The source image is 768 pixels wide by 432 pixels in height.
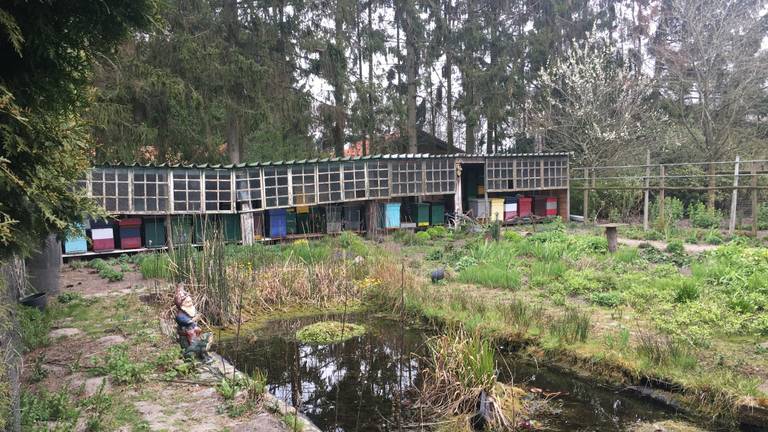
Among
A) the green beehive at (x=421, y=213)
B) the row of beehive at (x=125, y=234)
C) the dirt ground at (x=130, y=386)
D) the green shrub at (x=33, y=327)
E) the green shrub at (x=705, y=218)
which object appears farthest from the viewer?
the green beehive at (x=421, y=213)

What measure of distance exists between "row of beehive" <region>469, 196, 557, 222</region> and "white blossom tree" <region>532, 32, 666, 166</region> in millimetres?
3151

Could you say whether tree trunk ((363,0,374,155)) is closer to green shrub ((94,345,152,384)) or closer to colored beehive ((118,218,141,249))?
colored beehive ((118,218,141,249))

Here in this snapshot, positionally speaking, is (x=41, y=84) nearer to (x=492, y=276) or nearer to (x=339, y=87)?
(x=492, y=276)

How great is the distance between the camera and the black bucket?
791cm

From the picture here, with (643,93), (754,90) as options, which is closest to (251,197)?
(643,93)

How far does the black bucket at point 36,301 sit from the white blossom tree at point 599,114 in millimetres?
18581

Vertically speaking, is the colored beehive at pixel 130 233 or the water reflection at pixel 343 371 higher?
the colored beehive at pixel 130 233

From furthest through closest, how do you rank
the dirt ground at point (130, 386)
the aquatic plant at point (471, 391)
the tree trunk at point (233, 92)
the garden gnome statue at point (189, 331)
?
the tree trunk at point (233, 92) < the garden gnome statue at point (189, 331) < the aquatic plant at point (471, 391) < the dirt ground at point (130, 386)

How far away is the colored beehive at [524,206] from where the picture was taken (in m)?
19.9

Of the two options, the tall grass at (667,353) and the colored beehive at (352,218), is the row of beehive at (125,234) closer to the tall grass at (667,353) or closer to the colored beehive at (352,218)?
the colored beehive at (352,218)

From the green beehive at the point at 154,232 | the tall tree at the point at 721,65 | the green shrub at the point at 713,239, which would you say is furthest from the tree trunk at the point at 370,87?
the green shrub at the point at 713,239

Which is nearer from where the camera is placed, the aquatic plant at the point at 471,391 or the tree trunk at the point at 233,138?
the aquatic plant at the point at 471,391

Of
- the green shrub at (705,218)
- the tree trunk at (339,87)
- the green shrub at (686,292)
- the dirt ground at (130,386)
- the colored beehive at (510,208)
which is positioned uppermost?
the tree trunk at (339,87)

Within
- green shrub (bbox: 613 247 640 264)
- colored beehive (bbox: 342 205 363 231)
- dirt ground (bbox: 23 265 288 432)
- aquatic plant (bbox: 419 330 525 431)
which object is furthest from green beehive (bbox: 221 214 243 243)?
aquatic plant (bbox: 419 330 525 431)
